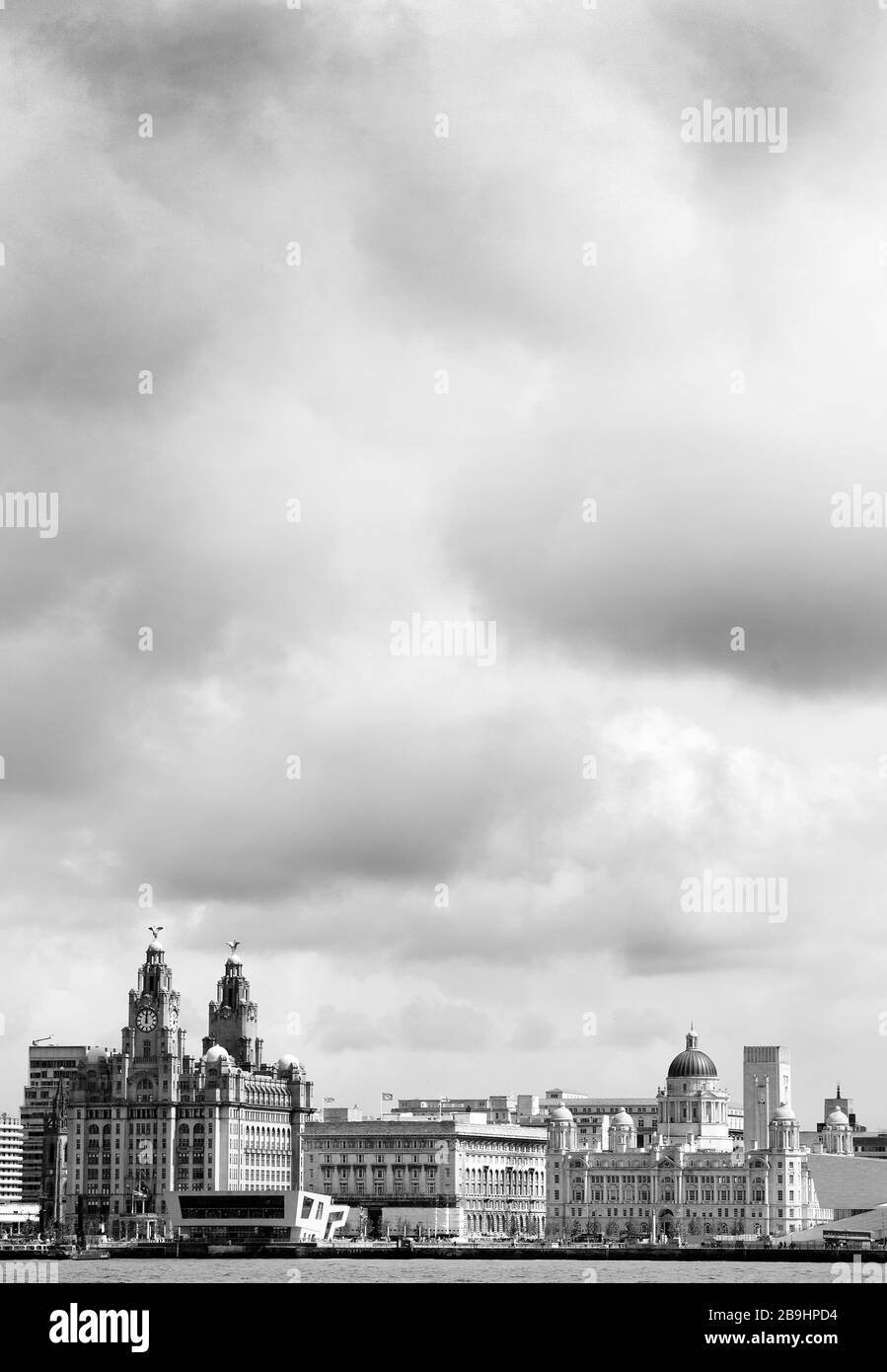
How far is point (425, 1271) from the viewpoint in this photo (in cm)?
15012

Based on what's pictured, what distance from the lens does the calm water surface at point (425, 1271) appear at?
13288 cm

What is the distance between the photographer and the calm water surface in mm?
132875

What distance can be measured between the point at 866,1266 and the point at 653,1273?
83.3 feet
